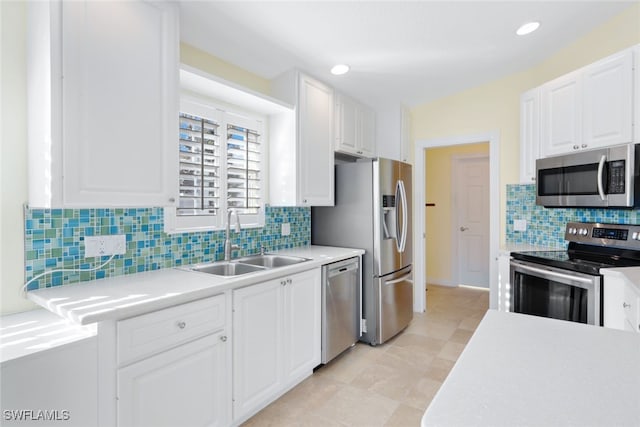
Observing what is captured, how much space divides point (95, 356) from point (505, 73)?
3923 mm

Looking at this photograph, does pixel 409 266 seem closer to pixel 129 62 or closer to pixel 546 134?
pixel 546 134

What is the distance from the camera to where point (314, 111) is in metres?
2.91

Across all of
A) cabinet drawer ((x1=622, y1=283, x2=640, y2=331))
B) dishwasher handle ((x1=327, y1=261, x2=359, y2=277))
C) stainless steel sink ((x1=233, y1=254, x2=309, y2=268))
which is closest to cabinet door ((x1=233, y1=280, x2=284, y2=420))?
stainless steel sink ((x1=233, y1=254, x2=309, y2=268))

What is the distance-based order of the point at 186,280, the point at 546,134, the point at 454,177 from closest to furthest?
the point at 186,280 < the point at 546,134 < the point at 454,177

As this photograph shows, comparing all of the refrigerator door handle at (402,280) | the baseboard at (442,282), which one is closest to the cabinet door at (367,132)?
the refrigerator door handle at (402,280)

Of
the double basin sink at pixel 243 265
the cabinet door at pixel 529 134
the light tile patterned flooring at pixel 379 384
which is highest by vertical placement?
the cabinet door at pixel 529 134

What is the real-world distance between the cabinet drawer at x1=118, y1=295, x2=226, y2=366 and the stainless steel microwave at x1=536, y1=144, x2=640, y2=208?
8.44 feet

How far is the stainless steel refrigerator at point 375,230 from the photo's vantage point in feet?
9.95

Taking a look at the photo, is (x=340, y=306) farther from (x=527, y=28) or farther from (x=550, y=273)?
(x=527, y=28)

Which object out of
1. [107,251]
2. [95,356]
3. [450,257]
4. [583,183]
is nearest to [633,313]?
[583,183]

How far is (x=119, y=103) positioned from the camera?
158cm

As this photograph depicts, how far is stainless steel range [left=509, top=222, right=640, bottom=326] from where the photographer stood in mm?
2078

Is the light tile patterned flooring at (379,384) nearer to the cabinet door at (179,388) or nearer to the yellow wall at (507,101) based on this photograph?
the cabinet door at (179,388)

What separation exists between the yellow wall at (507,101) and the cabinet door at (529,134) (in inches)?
14.4
